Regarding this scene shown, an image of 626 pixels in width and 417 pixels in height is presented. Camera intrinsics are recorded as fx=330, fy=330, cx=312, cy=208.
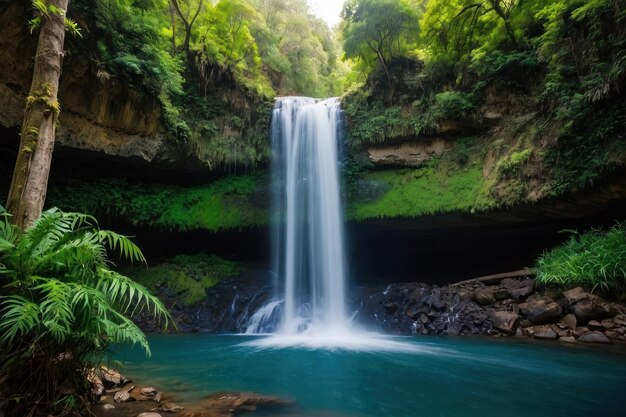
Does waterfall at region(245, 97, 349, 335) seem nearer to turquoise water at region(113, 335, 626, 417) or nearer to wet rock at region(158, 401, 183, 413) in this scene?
turquoise water at region(113, 335, 626, 417)

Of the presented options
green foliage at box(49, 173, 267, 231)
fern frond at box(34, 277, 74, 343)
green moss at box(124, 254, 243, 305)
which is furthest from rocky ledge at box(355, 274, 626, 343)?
fern frond at box(34, 277, 74, 343)

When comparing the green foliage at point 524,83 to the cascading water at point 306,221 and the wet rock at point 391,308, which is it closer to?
the cascading water at point 306,221

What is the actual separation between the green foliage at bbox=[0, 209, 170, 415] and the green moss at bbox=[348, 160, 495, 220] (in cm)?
924

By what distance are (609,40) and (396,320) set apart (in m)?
8.86

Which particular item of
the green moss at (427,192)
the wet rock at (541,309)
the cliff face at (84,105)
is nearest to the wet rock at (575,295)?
the wet rock at (541,309)

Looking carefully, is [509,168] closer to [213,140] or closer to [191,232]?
[213,140]

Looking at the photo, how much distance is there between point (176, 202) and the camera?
12.7 m

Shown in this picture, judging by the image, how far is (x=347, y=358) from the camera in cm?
633

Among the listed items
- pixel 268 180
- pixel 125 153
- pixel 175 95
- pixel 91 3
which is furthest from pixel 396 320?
pixel 91 3

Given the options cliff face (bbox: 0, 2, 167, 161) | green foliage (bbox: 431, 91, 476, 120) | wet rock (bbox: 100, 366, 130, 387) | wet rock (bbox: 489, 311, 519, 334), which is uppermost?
green foliage (bbox: 431, 91, 476, 120)

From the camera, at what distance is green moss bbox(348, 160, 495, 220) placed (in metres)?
10.1

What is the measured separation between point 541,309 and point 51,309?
9.30 meters

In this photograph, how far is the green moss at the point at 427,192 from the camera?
10094mm

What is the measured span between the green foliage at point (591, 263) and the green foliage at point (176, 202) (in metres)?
9.13
